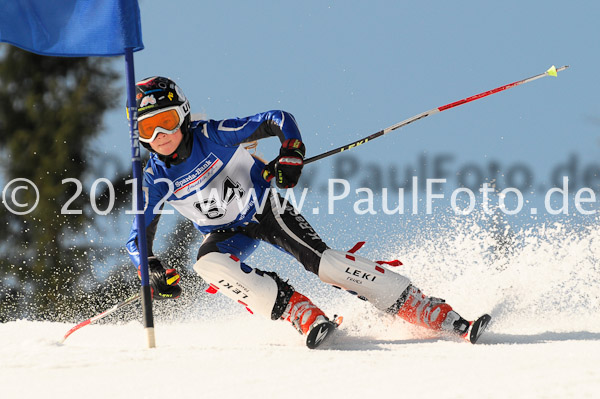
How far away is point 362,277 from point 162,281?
1.30m

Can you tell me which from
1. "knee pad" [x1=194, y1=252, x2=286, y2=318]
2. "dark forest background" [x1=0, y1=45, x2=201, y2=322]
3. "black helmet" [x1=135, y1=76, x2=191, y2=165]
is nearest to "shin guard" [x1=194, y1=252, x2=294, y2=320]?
"knee pad" [x1=194, y1=252, x2=286, y2=318]

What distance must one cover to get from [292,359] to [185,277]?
24.9 feet

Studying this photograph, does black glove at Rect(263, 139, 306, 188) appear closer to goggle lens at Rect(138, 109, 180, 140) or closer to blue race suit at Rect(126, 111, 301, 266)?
blue race suit at Rect(126, 111, 301, 266)

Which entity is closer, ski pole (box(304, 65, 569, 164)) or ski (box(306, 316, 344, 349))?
ski (box(306, 316, 344, 349))

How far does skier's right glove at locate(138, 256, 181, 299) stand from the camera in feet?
14.1

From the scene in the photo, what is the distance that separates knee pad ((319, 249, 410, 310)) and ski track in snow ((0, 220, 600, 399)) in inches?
12.2

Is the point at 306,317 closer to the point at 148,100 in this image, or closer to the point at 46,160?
the point at 148,100

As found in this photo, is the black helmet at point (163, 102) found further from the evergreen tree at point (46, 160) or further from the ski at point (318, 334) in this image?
the evergreen tree at point (46, 160)

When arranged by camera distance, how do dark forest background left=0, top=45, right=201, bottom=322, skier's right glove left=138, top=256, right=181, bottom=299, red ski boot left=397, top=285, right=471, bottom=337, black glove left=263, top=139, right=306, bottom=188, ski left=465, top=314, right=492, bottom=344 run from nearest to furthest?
ski left=465, top=314, right=492, bottom=344, black glove left=263, top=139, right=306, bottom=188, red ski boot left=397, top=285, right=471, bottom=337, skier's right glove left=138, top=256, right=181, bottom=299, dark forest background left=0, top=45, right=201, bottom=322

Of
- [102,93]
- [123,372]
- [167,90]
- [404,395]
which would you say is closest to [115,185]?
[102,93]

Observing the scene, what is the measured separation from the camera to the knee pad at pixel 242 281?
4137 mm

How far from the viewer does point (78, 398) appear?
8.91 ft

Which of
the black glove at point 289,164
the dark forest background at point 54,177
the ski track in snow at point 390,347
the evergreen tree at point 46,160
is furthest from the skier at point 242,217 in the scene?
the evergreen tree at point 46,160

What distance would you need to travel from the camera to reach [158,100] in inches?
168
